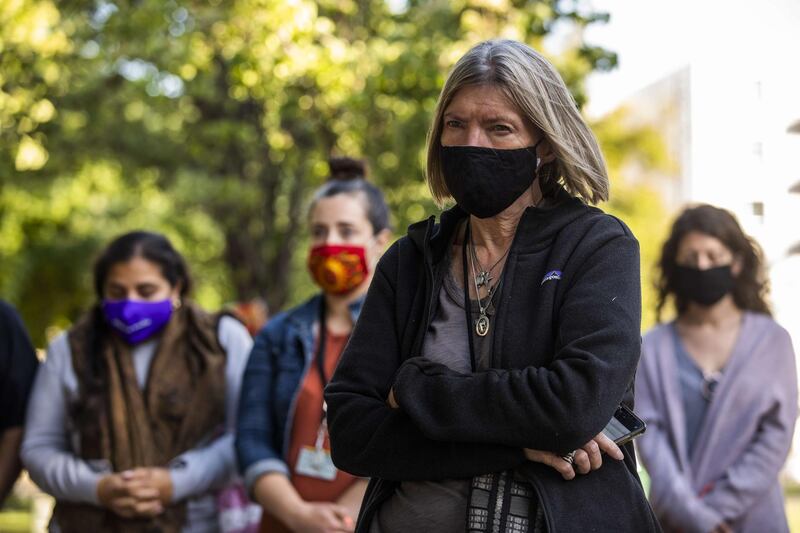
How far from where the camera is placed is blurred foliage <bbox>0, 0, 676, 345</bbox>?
7.73 m

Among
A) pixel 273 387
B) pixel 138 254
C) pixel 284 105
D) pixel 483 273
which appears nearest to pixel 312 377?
pixel 273 387

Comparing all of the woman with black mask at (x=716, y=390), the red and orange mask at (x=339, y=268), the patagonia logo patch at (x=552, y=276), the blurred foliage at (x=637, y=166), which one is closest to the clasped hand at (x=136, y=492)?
the red and orange mask at (x=339, y=268)

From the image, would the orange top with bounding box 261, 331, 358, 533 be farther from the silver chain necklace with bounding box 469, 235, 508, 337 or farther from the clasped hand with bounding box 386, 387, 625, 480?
the clasped hand with bounding box 386, 387, 625, 480

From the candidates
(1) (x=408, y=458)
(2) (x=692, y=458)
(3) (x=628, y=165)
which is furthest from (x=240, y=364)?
(3) (x=628, y=165)

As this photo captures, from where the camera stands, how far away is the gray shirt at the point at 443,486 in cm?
248

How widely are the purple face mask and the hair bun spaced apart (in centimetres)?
96

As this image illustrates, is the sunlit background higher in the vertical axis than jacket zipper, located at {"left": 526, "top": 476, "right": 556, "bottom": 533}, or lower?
higher

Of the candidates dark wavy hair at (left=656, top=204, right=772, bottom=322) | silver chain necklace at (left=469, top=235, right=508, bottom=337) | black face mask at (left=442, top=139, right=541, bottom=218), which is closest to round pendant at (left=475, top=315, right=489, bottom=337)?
silver chain necklace at (left=469, top=235, right=508, bottom=337)

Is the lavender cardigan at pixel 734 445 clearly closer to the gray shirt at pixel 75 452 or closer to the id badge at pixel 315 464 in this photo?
the id badge at pixel 315 464

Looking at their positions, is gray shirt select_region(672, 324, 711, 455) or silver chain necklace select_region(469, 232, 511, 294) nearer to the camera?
silver chain necklace select_region(469, 232, 511, 294)

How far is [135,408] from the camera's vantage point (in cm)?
460

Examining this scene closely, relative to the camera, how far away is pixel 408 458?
249cm

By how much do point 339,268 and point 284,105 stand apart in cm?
456

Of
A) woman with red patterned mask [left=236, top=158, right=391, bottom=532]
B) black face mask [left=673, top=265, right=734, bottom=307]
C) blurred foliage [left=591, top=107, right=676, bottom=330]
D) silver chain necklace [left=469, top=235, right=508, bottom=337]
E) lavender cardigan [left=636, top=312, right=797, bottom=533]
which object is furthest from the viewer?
blurred foliage [left=591, top=107, right=676, bottom=330]
